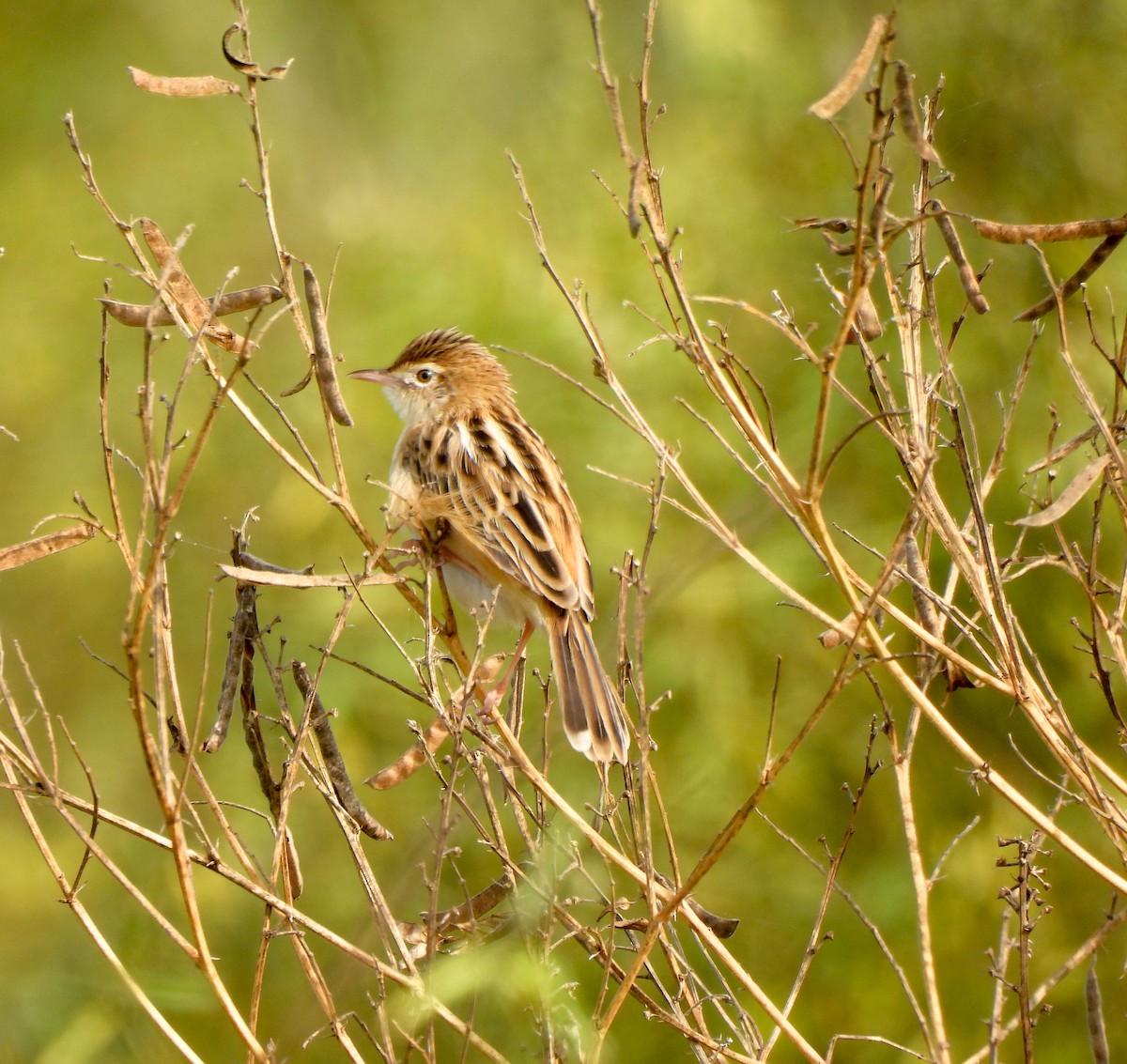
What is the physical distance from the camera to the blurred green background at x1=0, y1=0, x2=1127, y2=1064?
20.0ft

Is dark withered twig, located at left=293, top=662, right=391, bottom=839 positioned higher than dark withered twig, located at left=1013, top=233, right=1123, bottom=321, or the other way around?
dark withered twig, located at left=1013, top=233, right=1123, bottom=321

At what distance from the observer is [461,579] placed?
4.74 meters

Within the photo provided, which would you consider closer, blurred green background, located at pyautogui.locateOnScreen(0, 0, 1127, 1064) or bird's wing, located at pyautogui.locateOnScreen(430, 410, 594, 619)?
bird's wing, located at pyautogui.locateOnScreen(430, 410, 594, 619)

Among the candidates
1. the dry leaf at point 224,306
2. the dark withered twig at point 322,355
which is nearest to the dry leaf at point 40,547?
the dry leaf at point 224,306

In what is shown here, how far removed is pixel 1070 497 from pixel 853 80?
2.89ft

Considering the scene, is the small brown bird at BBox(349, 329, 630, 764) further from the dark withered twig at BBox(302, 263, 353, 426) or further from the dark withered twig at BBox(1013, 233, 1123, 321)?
the dark withered twig at BBox(1013, 233, 1123, 321)

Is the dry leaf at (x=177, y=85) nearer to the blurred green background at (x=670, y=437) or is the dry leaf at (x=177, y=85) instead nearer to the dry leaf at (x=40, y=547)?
the dry leaf at (x=40, y=547)

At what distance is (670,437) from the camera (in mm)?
7211

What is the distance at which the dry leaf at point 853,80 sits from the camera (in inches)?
97.4

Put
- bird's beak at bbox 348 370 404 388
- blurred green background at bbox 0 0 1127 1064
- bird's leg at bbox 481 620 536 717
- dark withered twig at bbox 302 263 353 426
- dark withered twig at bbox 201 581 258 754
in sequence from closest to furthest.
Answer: dark withered twig at bbox 201 581 258 754 < dark withered twig at bbox 302 263 353 426 < bird's leg at bbox 481 620 536 717 < bird's beak at bbox 348 370 404 388 < blurred green background at bbox 0 0 1127 1064

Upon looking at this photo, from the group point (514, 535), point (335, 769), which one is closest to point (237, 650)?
point (335, 769)

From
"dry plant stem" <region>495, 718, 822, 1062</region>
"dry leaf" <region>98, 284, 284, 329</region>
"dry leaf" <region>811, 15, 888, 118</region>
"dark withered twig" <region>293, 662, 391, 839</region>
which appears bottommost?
"dry plant stem" <region>495, 718, 822, 1062</region>

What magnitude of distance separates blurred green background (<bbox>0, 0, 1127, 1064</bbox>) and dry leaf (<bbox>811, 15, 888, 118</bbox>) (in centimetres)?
209

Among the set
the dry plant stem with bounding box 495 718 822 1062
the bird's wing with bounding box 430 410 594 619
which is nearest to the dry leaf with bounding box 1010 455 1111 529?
the dry plant stem with bounding box 495 718 822 1062
